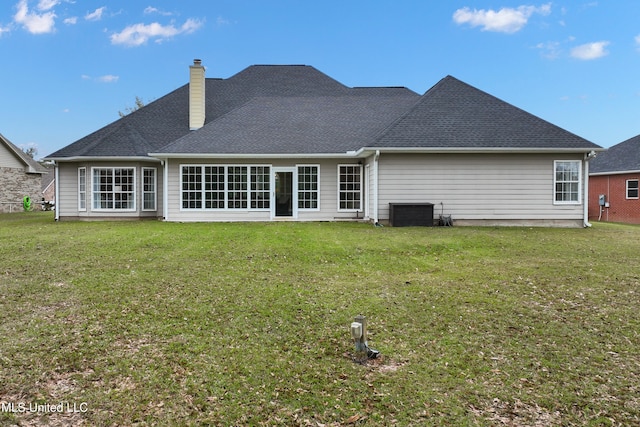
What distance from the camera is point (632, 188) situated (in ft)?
70.4

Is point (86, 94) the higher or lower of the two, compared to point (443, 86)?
higher

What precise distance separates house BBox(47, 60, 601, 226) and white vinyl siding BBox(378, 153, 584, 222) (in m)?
0.03

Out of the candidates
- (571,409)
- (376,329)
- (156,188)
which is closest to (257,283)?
(376,329)

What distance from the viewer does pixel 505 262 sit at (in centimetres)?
820

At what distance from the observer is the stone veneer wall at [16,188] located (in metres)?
27.8

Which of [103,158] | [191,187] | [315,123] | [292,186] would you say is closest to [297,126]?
[315,123]

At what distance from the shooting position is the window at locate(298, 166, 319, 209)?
16031mm

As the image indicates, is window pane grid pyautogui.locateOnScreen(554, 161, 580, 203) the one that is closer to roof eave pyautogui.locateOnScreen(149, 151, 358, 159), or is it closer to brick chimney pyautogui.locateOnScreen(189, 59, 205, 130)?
roof eave pyautogui.locateOnScreen(149, 151, 358, 159)

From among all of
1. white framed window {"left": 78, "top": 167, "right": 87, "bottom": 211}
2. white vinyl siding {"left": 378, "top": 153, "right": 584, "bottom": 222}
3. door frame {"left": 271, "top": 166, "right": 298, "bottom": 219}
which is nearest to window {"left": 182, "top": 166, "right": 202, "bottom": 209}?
door frame {"left": 271, "top": 166, "right": 298, "bottom": 219}

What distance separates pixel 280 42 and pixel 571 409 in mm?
27141

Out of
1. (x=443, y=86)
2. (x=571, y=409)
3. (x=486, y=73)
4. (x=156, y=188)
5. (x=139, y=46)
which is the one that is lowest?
(x=571, y=409)

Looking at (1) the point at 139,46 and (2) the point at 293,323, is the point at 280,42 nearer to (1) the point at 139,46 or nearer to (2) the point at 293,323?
(1) the point at 139,46

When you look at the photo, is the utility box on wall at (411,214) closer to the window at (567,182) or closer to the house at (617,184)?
the window at (567,182)

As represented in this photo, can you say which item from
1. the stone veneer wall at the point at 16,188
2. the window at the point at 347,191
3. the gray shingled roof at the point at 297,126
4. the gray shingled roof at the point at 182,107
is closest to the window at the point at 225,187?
the gray shingled roof at the point at 297,126
